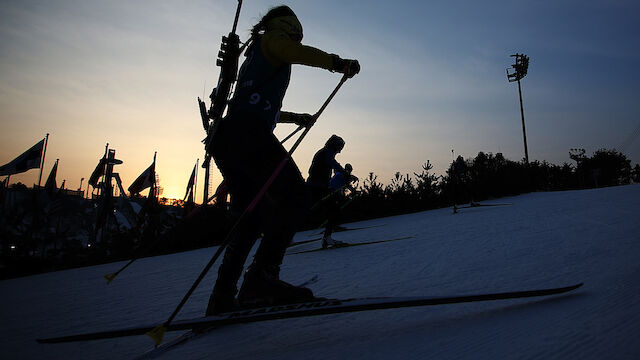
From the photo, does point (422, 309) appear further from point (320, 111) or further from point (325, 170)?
point (325, 170)

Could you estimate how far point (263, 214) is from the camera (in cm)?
212

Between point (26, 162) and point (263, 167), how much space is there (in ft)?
41.1

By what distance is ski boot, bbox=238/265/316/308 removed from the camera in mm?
1926

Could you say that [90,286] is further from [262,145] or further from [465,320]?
[465,320]

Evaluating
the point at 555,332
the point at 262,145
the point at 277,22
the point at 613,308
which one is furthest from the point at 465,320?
the point at 277,22

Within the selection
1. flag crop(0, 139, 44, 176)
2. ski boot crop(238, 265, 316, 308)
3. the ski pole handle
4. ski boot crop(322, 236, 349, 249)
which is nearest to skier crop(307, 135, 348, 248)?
ski boot crop(322, 236, 349, 249)

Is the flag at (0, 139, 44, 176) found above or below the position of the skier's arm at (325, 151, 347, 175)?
above

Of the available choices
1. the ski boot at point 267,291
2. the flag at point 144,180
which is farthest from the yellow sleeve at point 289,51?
the flag at point 144,180

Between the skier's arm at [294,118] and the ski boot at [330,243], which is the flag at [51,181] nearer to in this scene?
the ski boot at [330,243]

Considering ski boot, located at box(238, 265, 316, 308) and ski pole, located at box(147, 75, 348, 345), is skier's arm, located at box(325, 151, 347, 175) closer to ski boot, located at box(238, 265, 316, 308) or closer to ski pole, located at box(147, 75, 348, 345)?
ski pole, located at box(147, 75, 348, 345)

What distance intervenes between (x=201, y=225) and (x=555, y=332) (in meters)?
9.49

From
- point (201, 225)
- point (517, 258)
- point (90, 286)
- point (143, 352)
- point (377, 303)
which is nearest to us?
point (377, 303)

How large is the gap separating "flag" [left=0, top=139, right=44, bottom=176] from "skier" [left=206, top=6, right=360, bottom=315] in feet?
38.8

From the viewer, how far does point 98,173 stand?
12.2 m
